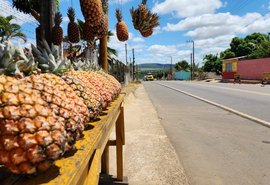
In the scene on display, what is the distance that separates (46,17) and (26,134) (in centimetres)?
132

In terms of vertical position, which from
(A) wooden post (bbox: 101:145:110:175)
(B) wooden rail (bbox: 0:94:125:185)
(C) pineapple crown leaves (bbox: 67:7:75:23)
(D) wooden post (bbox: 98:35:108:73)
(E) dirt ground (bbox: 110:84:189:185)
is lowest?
(E) dirt ground (bbox: 110:84:189:185)

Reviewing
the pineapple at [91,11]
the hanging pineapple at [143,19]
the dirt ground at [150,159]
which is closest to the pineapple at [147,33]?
the hanging pineapple at [143,19]

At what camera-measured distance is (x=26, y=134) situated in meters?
1.06

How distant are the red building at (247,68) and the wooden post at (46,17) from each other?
40519 millimetres

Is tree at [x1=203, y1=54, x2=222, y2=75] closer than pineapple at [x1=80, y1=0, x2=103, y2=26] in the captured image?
No

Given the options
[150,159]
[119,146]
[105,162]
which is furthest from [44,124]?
[150,159]

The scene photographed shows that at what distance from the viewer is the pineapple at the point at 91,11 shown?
70.1 inches

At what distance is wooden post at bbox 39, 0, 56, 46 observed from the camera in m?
2.12

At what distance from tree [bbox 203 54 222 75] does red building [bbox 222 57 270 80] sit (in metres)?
17.6

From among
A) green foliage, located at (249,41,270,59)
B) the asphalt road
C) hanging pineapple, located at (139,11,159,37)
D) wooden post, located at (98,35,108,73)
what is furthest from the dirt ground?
green foliage, located at (249,41,270,59)

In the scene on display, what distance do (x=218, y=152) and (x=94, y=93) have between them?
14.6ft

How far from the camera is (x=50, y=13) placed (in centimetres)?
215

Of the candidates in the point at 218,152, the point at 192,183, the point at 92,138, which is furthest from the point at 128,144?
the point at 92,138

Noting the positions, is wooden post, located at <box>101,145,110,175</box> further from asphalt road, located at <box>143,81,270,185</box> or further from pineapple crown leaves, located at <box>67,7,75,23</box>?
pineapple crown leaves, located at <box>67,7,75,23</box>
